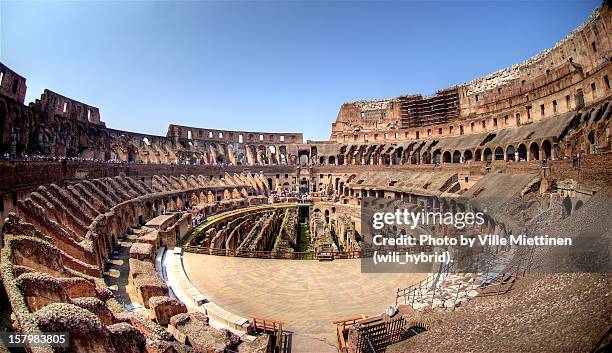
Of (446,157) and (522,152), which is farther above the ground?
(446,157)

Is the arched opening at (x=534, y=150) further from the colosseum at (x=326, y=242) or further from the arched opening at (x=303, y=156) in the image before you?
the arched opening at (x=303, y=156)

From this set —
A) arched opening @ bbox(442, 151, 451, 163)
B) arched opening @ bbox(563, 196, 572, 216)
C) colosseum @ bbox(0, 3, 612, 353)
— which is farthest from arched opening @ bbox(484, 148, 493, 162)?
arched opening @ bbox(563, 196, 572, 216)

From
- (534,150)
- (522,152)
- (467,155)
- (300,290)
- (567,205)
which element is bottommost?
(300,290)

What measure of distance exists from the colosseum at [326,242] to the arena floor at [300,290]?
0.29ft

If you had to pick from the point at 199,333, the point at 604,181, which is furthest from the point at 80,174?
the point at 604,181

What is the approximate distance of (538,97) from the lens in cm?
2822

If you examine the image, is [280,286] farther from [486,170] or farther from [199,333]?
[486,170]

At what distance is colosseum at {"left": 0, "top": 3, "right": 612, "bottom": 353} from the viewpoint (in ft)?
23.5

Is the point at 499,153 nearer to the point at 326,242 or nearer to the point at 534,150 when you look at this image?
the point at 534,150

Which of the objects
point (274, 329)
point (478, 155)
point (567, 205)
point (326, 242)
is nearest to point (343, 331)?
point (274, 329)

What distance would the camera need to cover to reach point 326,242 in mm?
21625

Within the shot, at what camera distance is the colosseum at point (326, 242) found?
7.16m

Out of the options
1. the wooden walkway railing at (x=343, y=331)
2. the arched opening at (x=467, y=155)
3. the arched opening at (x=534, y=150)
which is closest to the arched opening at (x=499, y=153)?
the arched opening at (x=467, y=155)

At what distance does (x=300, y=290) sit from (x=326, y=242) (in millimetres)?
8665
